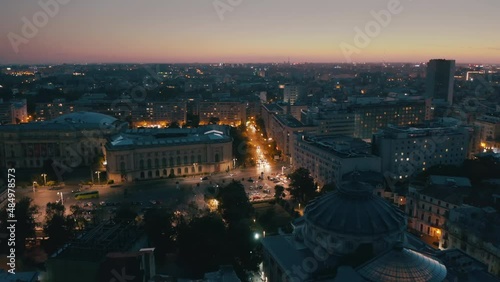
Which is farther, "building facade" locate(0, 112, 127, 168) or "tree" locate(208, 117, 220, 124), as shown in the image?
"tree" locate(208, 117, 220, 124)

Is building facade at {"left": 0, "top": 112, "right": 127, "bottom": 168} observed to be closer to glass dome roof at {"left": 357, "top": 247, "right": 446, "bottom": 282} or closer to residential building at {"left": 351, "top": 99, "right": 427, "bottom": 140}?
residential building at {"left": 351, "top": 99, "right": 427, "bottom": 140}

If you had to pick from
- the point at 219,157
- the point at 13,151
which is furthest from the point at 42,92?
the point at 219,157

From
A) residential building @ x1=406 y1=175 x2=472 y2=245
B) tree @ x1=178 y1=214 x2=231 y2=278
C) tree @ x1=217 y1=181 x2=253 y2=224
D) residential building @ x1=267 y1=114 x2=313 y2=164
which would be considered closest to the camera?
tree @ x1=178 y1=214 x2=231 y2=278

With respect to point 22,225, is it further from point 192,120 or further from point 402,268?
point 192,120

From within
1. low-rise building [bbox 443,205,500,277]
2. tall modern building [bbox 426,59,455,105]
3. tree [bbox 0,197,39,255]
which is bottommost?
tree [bbox 0,197,39,255]

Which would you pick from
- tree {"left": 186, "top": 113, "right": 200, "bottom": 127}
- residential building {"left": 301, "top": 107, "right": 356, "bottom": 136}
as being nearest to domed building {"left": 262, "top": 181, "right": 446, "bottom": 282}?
residential building {"left": 301, "top": 107, "right": 356, "bottom": 136}

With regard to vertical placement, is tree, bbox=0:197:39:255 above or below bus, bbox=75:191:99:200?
above

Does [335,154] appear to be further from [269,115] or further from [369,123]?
[269,115]

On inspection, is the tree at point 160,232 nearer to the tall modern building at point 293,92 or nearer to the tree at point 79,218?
the tree at point 79,218
